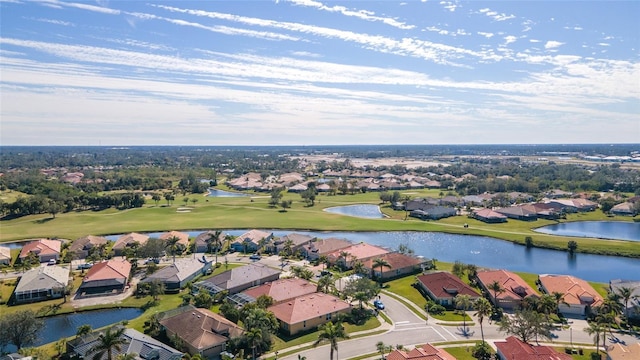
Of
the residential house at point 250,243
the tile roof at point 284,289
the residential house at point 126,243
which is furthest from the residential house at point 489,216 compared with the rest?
the residential house at point 126,243

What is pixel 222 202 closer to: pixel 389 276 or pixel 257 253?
pixel 257 253

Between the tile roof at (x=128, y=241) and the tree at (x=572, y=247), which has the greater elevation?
the tile roof at (x=128, y=241)

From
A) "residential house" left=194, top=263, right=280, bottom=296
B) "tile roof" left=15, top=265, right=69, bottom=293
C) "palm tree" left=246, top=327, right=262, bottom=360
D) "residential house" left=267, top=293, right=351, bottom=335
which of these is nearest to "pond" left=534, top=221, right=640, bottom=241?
"residential house" left=267, top=293, right=351, bottom=335

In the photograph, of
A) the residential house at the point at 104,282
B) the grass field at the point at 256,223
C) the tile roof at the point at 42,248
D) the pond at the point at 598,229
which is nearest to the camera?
the residential house at the point at 104,282

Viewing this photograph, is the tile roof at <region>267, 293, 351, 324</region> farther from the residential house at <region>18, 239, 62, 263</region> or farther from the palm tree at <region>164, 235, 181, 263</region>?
the residential house at <region>18, 239, 62, 263</region>

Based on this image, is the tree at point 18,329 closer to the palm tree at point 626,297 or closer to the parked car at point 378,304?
the parked car at point 378,304

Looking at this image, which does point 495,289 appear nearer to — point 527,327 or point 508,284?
point 508,284
